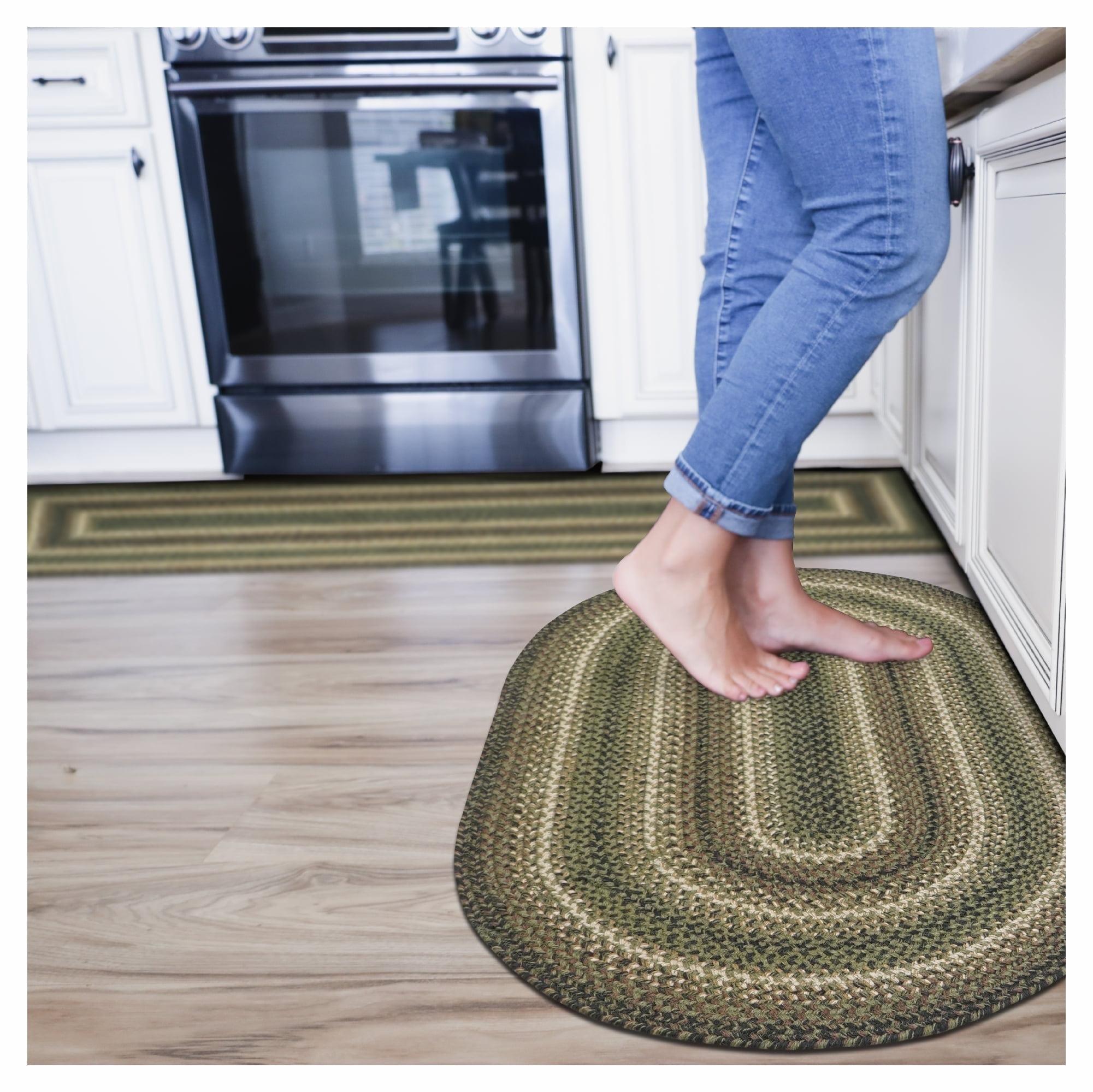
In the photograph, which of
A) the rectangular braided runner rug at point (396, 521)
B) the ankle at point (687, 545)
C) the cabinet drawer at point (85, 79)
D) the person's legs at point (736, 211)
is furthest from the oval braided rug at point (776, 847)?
the cabinet drawer at point (85, 79)

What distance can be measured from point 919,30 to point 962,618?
643 mm

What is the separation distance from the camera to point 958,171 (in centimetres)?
112

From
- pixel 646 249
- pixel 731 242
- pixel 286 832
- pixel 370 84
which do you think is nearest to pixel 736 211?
pixel 731 242

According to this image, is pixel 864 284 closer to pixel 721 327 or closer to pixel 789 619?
pixel 721 327

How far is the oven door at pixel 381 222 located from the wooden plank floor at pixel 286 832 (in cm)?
59

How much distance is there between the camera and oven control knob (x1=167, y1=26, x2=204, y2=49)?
170 cm

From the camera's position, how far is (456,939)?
2.33ft

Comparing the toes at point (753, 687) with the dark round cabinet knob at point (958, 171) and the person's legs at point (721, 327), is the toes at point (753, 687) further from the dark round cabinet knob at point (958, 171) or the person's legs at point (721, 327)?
the dark round cabinet knob at point (958, 171)

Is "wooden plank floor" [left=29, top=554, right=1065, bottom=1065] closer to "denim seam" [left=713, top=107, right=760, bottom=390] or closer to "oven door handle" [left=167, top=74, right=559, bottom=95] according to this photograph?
"denim seam" [left=713, top=107, right=760, bottom=390]

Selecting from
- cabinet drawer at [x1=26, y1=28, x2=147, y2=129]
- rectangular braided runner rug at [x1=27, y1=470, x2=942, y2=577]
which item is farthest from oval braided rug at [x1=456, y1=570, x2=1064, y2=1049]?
cabinet drawer at [x1=26, y1=28, x2=147, y2=129]

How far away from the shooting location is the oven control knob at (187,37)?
1699 millimetres

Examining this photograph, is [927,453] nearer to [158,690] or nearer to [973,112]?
[973,112]

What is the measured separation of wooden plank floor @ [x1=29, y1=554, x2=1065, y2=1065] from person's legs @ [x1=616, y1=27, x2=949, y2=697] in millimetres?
250
